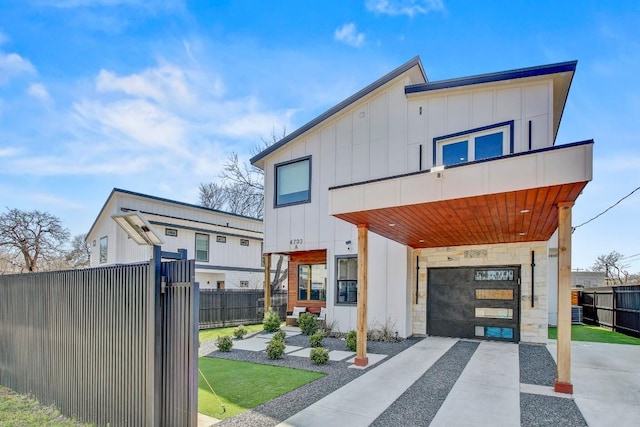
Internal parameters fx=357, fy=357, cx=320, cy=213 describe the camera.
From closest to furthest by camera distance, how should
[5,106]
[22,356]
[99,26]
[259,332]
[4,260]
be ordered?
1. [22,356]
2. [99,26]
3. [5,106]
4. [259,332]
5. [4,260]

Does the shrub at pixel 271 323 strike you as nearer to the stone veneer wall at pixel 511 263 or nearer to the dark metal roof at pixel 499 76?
the stone veneer wall at pixel 511 263

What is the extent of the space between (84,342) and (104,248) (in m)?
15.8

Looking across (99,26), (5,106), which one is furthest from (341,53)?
(5,106)

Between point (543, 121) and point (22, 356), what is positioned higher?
point (543, 121)

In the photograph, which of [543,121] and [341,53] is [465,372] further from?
[341,53]

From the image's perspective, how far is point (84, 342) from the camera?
4.39 m

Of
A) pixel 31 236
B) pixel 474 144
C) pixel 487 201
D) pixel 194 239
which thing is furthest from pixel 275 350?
pixel 31 236

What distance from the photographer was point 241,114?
14000 millimetres

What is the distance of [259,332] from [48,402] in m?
6.89

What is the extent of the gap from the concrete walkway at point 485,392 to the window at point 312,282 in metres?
5.82

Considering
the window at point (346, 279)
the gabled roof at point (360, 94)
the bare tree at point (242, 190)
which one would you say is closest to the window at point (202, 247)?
the bare tree at point (242, 190)

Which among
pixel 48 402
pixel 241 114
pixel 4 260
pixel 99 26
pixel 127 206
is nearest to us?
pixel 48 402

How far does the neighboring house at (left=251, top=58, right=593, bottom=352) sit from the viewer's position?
5.60 metres

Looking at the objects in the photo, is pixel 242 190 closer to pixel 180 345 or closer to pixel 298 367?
pixel 298 367
